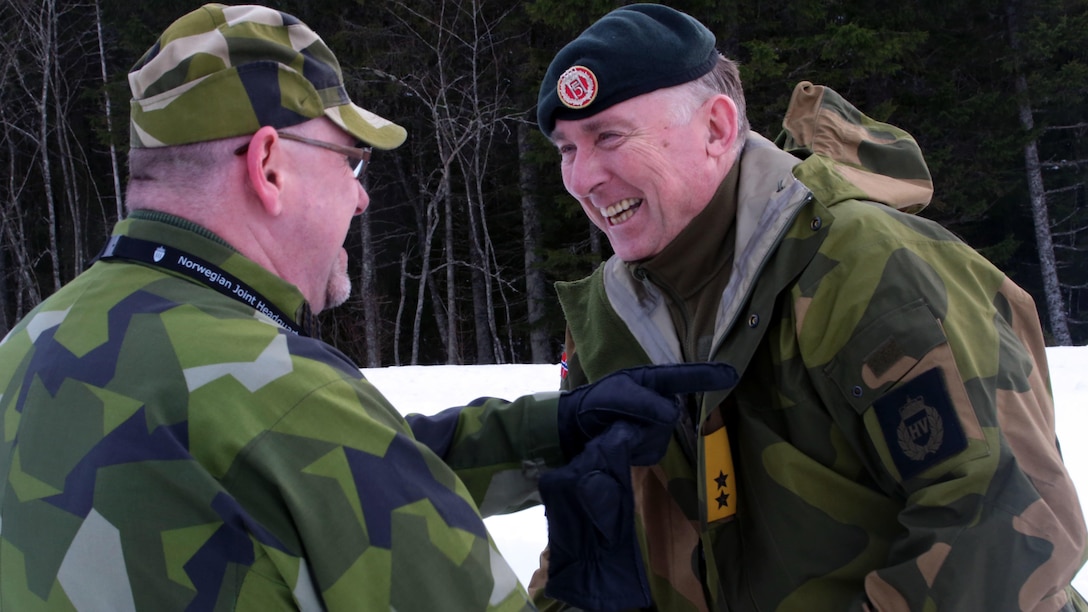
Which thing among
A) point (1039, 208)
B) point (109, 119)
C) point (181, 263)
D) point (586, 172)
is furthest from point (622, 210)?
point (109, 119)

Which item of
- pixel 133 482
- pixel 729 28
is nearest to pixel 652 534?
pixel 133 482

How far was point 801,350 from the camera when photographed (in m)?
1.69

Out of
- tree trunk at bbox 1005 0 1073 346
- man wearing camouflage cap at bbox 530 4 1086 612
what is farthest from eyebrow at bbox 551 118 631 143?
tree trunk at bbox 1005 0 1073 346

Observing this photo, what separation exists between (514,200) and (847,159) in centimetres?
1531

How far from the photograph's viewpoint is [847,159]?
2133mm

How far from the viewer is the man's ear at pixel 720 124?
6.66ft

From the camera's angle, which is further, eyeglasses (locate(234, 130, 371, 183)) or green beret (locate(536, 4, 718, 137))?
green beret (locate(536, 4, 718, 137))

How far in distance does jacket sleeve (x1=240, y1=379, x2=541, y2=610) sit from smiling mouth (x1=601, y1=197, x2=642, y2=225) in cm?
102

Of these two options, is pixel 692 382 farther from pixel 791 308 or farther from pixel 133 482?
pixel 133 482

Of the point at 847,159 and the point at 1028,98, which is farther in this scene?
the point at 1028,98

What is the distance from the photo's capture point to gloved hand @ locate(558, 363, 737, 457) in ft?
5.51

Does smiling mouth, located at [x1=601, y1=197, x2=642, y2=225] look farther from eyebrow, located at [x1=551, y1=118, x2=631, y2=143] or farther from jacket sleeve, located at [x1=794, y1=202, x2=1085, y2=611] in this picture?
jacket sleeve, located at [x1=794, y1=202, x2=1085, y2=611]

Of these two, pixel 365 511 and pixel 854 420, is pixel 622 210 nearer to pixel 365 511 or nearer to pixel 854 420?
pixel 854 420

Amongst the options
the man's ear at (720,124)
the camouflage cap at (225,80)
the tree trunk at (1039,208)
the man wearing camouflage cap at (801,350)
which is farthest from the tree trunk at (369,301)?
the camouflage cap at (225,80)
